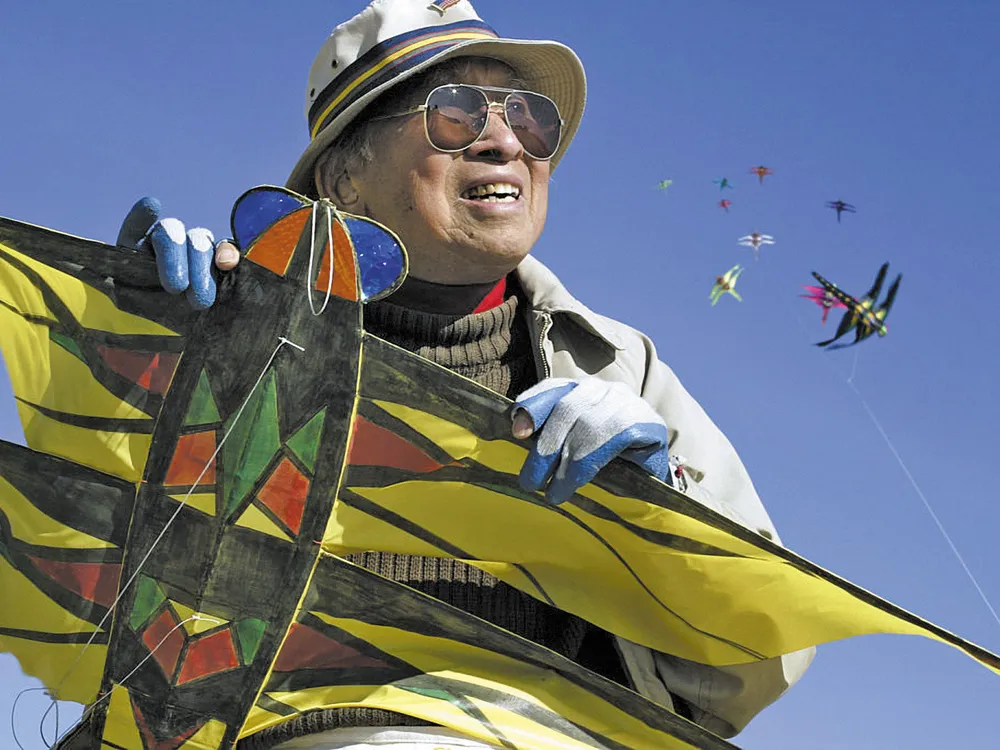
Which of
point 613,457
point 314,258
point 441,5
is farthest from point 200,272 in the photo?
point 441,5

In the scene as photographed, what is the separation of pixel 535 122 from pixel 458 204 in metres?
0.29

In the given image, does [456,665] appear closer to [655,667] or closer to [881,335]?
[655,667]

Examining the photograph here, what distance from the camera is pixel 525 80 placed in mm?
3508

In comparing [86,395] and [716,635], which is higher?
[86,395]

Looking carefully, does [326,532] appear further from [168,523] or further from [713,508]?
[713,508]

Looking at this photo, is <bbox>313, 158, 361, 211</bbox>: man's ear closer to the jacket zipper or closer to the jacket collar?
the jacket collar

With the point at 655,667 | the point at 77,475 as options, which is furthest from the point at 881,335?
the point at 77,475

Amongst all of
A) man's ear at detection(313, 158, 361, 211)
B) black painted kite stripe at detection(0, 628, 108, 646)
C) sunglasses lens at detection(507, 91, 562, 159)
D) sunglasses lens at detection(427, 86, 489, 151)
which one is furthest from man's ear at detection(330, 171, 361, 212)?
black painted kite stripe at detection(0, 628, 108, 646)

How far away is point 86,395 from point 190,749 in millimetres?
759

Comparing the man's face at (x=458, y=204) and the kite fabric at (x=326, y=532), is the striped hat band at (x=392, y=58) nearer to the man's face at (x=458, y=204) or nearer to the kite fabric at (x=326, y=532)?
the man's face at (x=458, y=204)

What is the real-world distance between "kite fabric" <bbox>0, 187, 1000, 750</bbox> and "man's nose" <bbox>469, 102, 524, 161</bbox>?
541 mm

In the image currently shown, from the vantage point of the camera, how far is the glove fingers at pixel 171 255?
109 inches

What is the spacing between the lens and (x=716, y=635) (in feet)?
9.20

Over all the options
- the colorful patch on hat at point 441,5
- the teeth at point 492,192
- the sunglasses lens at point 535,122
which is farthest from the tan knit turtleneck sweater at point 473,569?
the colorful patch on hat at point 441,5
